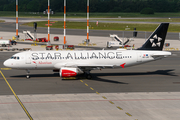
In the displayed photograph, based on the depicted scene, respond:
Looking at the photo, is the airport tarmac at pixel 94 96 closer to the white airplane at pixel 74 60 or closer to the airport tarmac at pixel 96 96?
the airport tarmac at pixel 96 96

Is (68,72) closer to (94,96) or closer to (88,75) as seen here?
(88,75)

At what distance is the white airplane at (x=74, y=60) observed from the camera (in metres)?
Result: 43.5

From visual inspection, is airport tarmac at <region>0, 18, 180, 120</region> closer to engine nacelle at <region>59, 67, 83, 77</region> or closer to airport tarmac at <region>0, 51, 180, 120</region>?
airport tarmac at <region>0, 51, 180, 120</region>

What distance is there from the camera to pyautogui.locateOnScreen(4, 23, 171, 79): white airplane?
43500 mm

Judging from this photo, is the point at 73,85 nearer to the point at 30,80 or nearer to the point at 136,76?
the point at 30,80

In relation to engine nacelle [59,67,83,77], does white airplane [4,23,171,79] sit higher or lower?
higher

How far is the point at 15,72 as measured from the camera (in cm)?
5041

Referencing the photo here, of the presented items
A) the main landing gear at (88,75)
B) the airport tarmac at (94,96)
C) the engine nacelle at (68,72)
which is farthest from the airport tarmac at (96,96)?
the engine nacelle at (68,72)


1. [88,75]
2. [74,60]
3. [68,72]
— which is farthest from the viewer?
[88,75]

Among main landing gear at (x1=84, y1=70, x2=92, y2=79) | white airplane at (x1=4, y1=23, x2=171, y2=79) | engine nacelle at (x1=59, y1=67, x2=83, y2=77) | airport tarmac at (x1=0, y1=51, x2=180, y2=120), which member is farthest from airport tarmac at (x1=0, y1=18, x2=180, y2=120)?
white airplane at (x1=4, y1=23, x2=171, y2=79)

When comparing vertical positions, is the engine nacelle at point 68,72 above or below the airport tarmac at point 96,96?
above

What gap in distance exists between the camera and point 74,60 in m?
44.6

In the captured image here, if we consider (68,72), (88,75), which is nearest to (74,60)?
(68,72)

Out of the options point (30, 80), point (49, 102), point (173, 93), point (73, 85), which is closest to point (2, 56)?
point (30, 80)
